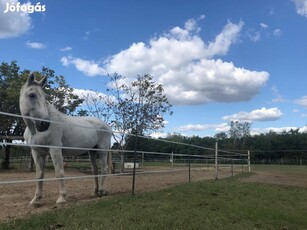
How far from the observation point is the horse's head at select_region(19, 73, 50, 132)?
20.0 ft

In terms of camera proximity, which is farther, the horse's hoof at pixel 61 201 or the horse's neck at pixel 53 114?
the horse's neck at pixel 53 114

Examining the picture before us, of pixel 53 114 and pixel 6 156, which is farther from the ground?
pixel 53 114

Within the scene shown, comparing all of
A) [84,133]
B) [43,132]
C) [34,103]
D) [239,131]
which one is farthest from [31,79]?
[239,131]

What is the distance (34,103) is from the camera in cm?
614

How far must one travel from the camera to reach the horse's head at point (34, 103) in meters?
6.11

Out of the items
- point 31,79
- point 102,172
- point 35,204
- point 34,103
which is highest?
point 31,79

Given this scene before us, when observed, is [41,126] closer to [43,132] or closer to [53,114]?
[43,132]

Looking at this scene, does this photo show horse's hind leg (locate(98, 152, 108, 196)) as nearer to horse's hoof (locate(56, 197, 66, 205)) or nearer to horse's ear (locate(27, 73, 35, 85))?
horse's hoof (locate(56, 197, 66, 205))

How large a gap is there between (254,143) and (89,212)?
9309cm

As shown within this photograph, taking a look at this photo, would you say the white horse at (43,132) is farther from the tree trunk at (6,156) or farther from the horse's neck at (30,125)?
the tree trunk at (6,156)

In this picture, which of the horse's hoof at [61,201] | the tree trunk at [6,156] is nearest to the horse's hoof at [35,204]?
the horse's hoof at [61,201]

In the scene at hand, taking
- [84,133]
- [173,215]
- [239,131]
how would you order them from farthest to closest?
[239,131] → [84,133] → [173,215]

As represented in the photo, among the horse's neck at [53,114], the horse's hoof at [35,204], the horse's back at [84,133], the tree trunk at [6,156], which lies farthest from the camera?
the tree trunk at [6,156]

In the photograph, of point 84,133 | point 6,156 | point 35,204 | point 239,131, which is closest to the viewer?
point 35,204
